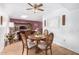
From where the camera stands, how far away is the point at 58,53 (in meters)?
2.88

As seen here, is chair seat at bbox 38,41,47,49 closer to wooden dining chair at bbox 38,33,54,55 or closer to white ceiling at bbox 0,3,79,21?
wooden dining chair at bbox 38,33,54,55

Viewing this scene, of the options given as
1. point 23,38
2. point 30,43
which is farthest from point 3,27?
point 30,43

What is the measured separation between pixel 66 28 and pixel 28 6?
73 cm

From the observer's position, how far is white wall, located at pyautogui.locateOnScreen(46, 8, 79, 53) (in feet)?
9.22

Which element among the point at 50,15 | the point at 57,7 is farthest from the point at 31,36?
the point at 57,7

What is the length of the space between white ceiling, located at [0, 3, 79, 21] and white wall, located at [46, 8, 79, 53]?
0.23 ft

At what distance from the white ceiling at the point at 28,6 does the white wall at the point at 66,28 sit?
7 cm

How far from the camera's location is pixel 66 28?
9.29ft

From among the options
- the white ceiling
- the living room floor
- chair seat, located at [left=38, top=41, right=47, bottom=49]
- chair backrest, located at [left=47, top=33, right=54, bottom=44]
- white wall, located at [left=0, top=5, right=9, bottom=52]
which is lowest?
the living room floor

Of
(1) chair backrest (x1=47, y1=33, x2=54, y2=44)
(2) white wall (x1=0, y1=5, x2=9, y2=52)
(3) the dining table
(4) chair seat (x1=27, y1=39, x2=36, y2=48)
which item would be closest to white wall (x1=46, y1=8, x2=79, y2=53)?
(1) chair backrest (x1=47, y1=33, x2=54, y2=44)

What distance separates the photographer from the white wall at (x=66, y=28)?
281 centimetres

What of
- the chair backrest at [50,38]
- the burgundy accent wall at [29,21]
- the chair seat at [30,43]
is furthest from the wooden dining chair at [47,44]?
the burgundy accent wall at [29,21]

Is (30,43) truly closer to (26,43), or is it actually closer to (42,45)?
(26,43)

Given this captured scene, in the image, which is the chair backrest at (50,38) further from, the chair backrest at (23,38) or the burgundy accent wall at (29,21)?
the chair backrest at (23,38)
